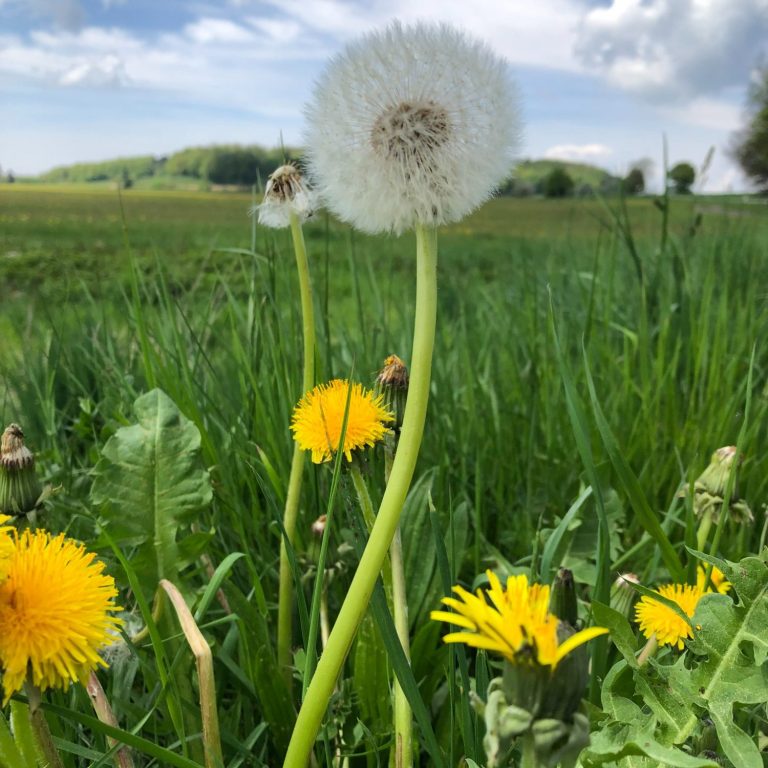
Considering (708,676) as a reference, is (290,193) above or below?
above

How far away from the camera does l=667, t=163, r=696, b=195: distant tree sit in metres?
2.02

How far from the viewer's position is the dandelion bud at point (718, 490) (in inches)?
32.8

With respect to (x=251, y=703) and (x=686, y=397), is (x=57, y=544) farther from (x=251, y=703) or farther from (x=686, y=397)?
(x=686, y=397)

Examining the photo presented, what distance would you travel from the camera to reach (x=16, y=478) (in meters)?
0.68

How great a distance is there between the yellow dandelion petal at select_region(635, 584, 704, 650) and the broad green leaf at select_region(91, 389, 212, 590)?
0.48 m

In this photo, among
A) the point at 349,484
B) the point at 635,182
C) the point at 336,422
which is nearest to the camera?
the point at 336,422

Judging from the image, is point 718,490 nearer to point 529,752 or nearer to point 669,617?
point 669,617

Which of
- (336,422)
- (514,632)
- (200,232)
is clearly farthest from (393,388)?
(200,232)

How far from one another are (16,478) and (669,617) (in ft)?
2.03

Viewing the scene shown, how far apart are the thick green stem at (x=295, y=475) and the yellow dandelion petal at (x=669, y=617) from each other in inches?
13.5

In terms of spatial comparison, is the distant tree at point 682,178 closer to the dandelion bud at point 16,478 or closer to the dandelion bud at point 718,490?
the dandelion bud at point 718,490

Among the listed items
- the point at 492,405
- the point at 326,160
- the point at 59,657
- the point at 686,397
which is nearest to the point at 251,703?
the point at 59,657

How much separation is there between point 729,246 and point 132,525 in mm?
2602

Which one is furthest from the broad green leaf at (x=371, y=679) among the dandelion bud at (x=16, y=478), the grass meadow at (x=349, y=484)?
the dandelion bud at (x=16, y=478)
